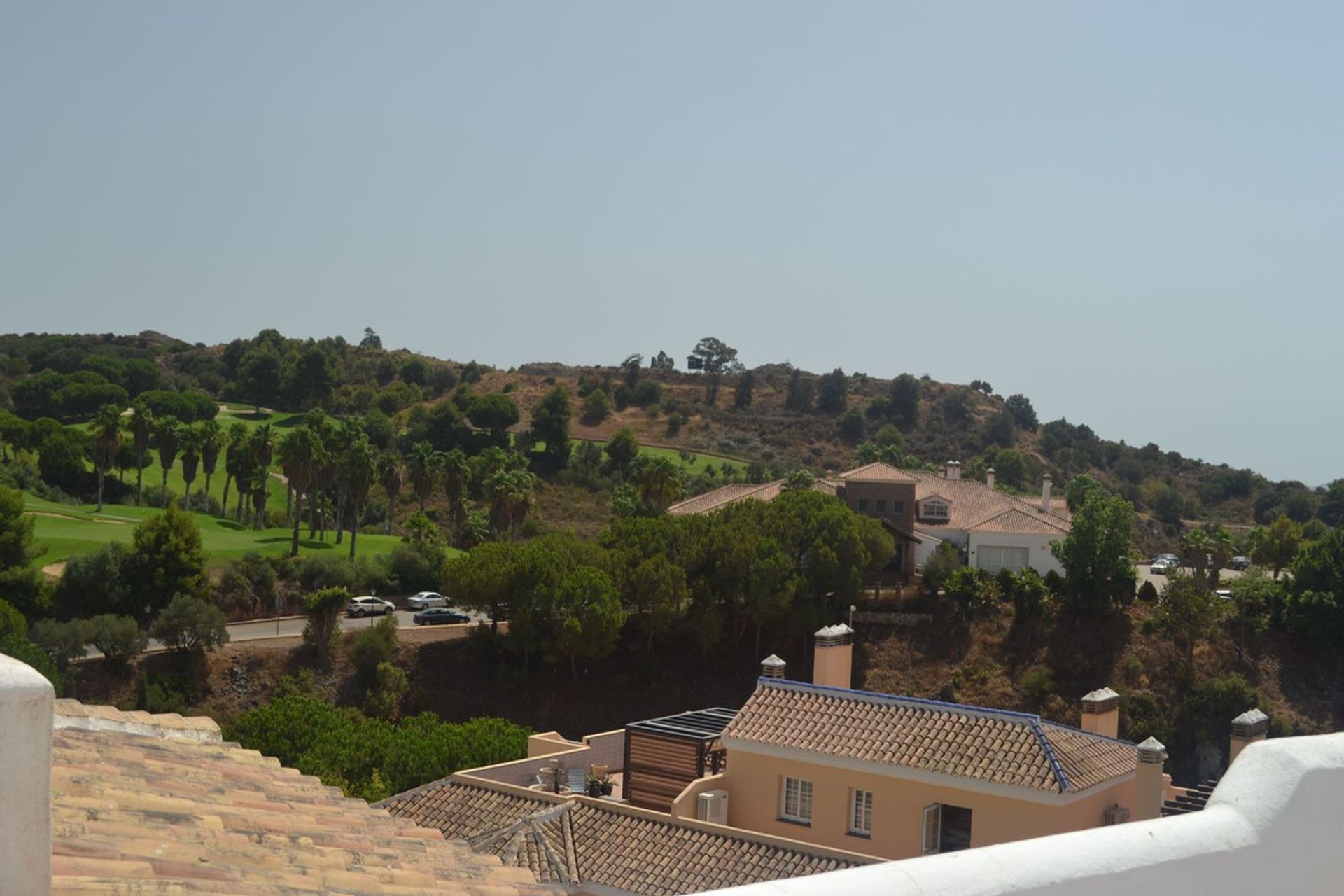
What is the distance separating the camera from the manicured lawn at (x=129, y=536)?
5619 centimetres

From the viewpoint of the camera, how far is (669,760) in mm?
24406

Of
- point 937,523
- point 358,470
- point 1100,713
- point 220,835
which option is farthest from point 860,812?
point 358,470

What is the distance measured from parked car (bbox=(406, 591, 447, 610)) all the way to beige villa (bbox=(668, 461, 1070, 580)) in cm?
1194

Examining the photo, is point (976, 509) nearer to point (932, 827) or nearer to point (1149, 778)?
point (1149, 778)

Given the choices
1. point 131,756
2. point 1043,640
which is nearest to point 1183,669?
point 1043,640

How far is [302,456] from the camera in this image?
62.2 metres

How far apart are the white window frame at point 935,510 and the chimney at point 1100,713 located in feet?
124

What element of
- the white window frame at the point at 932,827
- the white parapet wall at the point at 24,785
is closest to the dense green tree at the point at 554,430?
the white window frame at the point at 932,827

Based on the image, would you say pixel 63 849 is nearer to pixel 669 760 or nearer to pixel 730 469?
pixel 669 760

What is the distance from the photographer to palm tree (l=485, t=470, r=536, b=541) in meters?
62.5

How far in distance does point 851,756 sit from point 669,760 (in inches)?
171

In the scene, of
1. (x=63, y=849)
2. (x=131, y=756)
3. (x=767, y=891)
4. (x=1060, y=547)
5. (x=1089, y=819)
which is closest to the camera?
(x=767, y=891)

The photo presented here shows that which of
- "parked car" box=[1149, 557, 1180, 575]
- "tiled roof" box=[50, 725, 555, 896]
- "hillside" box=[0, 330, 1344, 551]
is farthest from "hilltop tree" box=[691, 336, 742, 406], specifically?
"tiled roof" box=[50, 725, 555, 896]

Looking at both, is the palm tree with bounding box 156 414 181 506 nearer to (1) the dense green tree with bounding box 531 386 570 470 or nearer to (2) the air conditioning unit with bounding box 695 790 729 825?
(1) the dense green tree with bounding box 531 386 570 470
